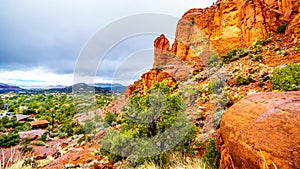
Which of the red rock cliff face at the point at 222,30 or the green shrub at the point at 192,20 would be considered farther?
the green shrub at the point at 192,20

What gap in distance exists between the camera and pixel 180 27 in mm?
35281

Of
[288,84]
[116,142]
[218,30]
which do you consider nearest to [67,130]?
[116,142]

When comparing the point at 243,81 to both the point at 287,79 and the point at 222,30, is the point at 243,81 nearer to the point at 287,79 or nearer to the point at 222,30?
the point at 287,79

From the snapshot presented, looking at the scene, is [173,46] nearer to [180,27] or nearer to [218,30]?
[180,27]

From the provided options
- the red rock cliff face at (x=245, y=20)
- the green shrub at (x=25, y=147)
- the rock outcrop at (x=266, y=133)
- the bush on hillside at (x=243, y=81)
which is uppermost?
the red rock cliff face at (x=245, y=20)

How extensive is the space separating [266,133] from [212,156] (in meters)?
1.76

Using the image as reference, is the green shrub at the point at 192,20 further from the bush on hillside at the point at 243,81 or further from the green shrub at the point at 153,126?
the green shrub at the point at 153,126

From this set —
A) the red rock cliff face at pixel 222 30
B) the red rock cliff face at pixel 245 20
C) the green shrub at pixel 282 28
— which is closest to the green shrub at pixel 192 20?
the red rock cliff face at pixel 222 30

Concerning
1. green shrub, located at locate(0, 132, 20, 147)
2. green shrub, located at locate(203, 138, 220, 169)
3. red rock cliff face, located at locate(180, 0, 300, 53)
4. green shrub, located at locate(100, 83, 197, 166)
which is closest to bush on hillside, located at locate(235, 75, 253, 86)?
red rock cliff face, located at locate(180, 0, 300, 53)

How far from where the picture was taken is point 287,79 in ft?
27.9

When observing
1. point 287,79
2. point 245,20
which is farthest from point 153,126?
point 245,20

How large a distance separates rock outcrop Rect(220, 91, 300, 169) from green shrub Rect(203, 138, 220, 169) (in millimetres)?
933

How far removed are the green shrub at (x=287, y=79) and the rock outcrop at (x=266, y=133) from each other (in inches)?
268

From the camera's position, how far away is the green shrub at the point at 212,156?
144 inches
